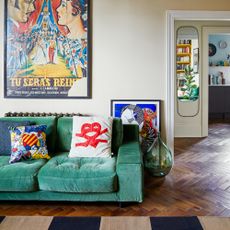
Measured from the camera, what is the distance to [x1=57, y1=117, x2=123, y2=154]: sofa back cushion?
3.15 metres

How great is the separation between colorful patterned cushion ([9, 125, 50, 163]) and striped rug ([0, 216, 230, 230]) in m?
0.64

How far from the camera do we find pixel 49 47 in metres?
3.58

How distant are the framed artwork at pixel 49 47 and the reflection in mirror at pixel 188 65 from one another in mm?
2651

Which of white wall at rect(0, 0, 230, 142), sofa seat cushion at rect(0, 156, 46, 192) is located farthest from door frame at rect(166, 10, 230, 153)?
sofa seat cushion at rect(0, 156, 46, 192)

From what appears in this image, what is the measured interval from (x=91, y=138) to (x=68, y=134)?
0.36 metres

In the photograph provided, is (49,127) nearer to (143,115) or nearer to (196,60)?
(143,115)

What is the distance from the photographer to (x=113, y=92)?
3648mm

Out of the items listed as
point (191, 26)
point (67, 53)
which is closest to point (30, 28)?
point (67, 53)

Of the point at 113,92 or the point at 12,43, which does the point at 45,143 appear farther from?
the point at 12,43

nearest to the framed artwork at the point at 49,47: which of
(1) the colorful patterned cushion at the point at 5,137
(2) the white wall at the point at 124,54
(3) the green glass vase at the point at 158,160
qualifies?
(2) the white wall at the point at 124,54

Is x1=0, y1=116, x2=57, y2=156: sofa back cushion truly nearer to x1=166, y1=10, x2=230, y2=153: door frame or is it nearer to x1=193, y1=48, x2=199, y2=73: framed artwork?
x1=166, y1=10, x2=230, y2=153: door frame

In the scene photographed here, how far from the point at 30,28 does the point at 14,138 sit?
1497 millimetres

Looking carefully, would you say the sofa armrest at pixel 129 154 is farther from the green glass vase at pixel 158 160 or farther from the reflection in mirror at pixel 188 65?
the reflection in mirror at pixel 188 65

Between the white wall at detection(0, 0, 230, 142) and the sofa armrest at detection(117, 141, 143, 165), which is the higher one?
the white wall at detection(0, 0, 230, 142)
